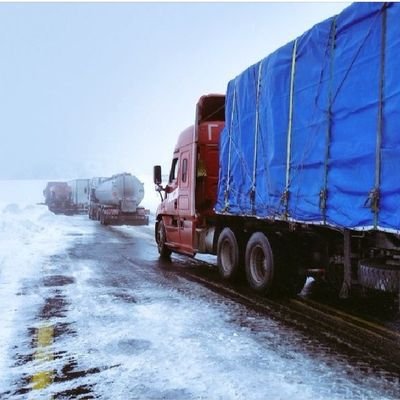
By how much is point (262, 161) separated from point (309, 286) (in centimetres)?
260

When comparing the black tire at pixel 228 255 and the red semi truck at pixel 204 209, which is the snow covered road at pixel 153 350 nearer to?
the black tire at pixel 228 255

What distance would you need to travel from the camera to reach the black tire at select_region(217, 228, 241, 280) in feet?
28.5

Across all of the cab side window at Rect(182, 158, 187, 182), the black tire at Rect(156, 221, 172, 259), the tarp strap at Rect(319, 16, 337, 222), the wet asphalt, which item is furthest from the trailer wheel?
the black tire at Rect(156, 221, 172, 259)

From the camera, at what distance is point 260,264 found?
809cm

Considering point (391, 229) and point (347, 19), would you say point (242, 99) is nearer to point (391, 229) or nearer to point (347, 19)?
point (347, 19)

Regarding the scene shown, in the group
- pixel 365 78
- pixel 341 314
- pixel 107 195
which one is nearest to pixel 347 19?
pixel 365 78

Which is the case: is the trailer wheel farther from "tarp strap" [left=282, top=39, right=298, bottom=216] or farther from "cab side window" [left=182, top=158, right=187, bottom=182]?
"cab side window" [left=182, top=158, right=187, bottom=182]

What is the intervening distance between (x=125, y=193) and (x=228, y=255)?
794 inches

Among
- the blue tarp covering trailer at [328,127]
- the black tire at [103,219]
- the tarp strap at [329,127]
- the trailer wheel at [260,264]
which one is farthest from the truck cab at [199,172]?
the black tire at [103,219]

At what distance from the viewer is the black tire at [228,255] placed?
868 centimetres

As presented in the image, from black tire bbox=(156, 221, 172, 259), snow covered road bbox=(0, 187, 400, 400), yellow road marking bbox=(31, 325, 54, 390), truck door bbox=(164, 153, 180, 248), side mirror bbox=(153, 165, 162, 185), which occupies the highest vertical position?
side mirror bbox=(153, 165, 162, 185)

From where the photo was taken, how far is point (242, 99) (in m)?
8.58

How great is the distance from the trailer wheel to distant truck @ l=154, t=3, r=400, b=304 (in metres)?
0.02

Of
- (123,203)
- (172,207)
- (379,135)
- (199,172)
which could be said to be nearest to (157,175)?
(172,207)
